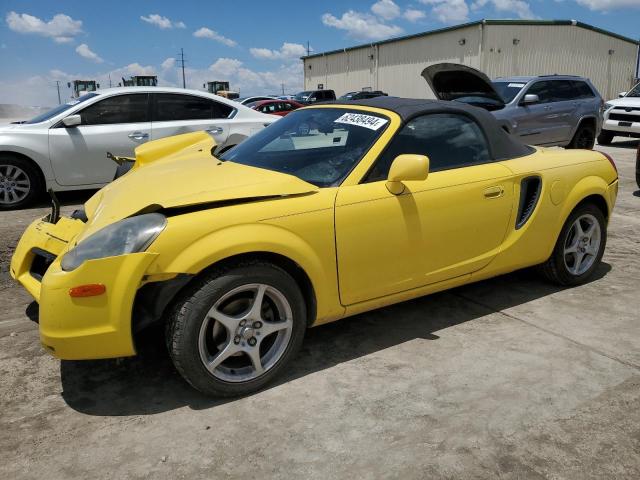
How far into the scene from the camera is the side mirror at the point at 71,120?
6703 mm

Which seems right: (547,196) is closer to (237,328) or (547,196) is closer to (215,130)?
(237,328)

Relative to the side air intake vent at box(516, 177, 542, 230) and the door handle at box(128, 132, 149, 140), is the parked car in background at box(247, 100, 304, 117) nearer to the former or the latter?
the door handle at box(128, 132, 149, 140)

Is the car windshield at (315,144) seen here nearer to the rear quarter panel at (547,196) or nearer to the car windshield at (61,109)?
the rear quarter panel at (547,196)

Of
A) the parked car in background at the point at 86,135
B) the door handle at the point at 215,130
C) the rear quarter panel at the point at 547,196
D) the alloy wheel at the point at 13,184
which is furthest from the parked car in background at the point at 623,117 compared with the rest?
the alloy wheel at the point at 13,184

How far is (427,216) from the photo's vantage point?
317 centimetres

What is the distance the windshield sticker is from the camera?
10.8 ft

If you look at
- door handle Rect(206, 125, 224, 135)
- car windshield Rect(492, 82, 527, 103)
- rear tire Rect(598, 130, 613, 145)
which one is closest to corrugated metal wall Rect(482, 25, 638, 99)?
rear tire Rect(598, 130, 613, 145)

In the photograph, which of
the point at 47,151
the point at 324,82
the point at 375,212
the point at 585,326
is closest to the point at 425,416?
the point at 375,212

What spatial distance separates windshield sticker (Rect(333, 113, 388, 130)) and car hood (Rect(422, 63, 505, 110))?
3.09m

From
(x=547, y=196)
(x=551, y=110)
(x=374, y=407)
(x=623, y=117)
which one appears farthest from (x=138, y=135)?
(x=623, y=117)

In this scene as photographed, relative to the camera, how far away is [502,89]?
35.2ft

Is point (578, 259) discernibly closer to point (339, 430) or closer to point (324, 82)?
point (339, 430)

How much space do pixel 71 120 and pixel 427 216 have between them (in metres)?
5.23

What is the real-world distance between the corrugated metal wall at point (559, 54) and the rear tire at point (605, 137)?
1527 cm
